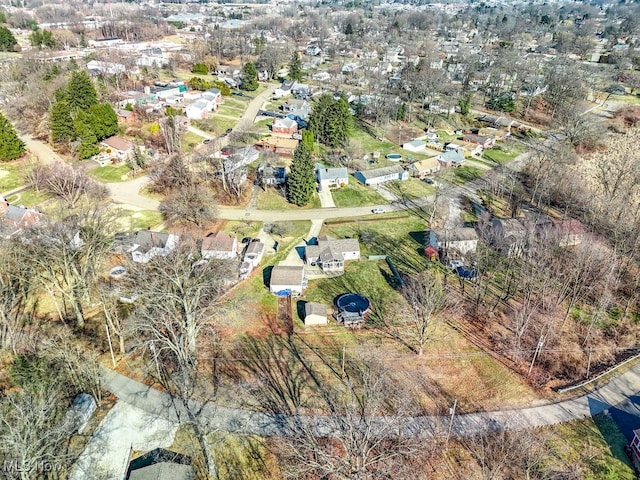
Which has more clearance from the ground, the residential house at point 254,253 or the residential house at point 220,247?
the residential house at point 220,247

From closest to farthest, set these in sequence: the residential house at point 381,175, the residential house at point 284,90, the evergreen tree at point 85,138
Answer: the residential house at point 381,175, the evergreen tree at point 85,138, the residential house at point 284,90

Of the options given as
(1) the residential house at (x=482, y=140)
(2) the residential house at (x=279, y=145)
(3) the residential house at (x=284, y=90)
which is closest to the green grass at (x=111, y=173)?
(2) the residential house at (x=279, y=145)

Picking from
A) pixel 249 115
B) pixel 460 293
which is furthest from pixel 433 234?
pixel 249 115

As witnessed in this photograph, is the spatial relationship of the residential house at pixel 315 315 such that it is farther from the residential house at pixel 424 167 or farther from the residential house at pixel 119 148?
the residential house at pixel 119 148
